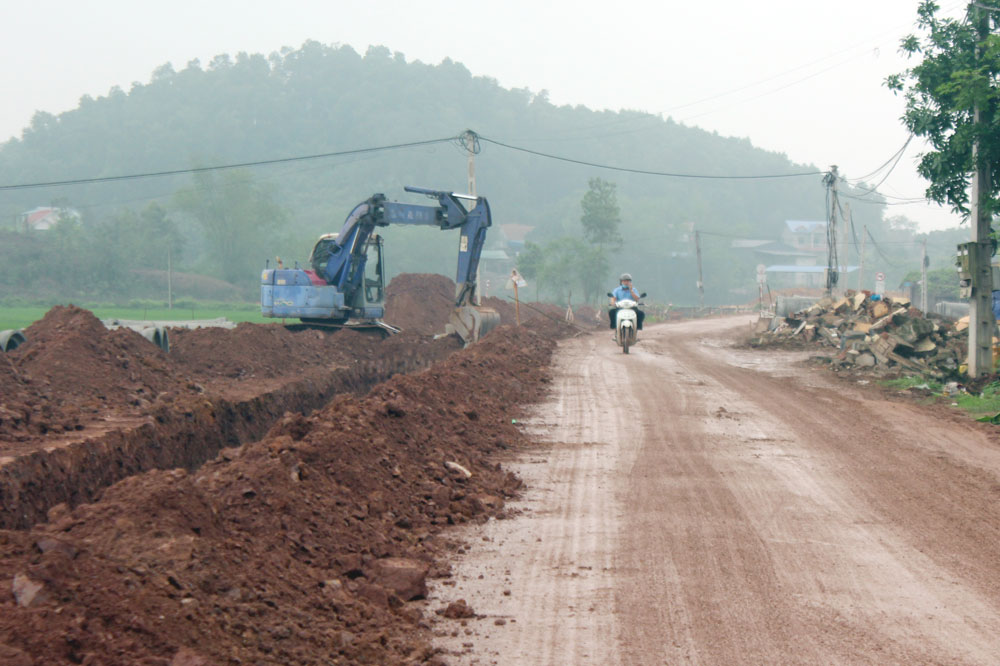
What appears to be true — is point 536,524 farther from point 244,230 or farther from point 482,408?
point 244,230

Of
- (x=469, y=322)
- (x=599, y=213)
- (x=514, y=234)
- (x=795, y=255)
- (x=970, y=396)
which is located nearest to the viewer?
(x=970, y=396)

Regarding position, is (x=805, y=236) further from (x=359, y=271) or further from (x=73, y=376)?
(x=73, y=376)

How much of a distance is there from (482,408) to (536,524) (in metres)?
5.21

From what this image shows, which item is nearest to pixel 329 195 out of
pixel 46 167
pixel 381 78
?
pixel 381 78

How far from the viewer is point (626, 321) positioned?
2281cm

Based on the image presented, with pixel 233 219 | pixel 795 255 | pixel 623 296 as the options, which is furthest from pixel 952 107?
pixel 795 255

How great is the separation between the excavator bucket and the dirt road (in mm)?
12760

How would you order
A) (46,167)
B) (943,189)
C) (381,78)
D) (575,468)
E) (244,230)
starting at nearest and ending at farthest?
1. (575,468)
2. (943,189)
3. (244,230)
4. (46,167)
5. (381,78)

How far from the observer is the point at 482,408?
1289 centimetres

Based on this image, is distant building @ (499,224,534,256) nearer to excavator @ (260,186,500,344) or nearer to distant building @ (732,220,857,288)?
distant building @ (732,220,857,288)

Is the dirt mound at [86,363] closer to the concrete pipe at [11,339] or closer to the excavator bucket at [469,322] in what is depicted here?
the concrete pipe at [11,339]

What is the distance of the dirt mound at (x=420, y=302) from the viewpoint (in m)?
39.3

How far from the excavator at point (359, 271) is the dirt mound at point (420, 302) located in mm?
11148

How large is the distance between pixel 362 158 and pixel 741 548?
115m
